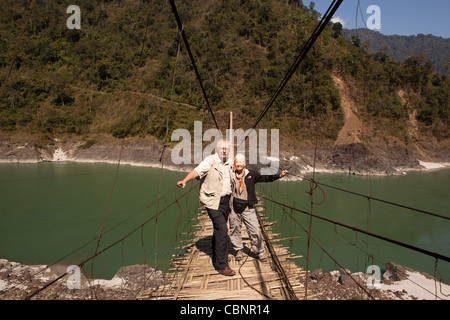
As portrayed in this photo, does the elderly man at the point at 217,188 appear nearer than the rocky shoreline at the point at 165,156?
Yes

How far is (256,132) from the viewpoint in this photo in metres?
17.8

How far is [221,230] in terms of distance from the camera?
2.06m

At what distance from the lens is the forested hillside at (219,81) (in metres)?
19.2

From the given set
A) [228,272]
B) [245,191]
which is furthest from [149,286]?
[245,191]

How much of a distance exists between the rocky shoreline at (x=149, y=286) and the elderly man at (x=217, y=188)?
1806mm

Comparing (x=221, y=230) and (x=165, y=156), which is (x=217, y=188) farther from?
(x=165, y=156)

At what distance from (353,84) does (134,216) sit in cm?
1985

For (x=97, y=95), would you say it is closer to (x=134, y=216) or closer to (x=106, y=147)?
(x=106, y=147)

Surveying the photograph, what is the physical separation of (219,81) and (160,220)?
17.5m

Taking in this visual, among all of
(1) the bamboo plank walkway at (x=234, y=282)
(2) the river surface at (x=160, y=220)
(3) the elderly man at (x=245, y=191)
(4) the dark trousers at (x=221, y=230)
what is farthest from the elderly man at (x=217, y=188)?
(2) the river surface at (x=160, y=220)

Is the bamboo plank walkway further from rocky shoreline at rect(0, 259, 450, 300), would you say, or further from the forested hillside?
Result: the forested hillside

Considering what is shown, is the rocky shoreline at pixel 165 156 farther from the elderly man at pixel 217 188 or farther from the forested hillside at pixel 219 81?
the elderly man at pixel 217 188
